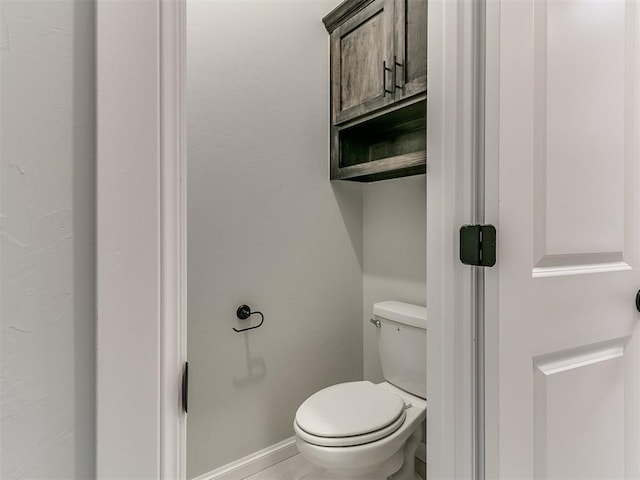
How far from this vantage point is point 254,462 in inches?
61.3

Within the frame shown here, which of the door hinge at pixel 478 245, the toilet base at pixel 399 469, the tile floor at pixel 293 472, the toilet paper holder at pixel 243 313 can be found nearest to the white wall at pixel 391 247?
the toilet base at pixel 399 469

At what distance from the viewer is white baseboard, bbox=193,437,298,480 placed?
58.1 inches

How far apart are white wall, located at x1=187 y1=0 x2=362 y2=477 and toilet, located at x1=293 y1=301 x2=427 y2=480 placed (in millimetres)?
308

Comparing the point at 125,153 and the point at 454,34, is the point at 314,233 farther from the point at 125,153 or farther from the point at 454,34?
the point at 125,153

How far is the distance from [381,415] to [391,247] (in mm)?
792

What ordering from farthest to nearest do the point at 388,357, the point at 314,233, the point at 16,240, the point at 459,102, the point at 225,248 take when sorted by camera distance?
the point at 314,233 → the point at 388,357 → the point at 225,248 → the point at 459,102 → the point at 16,240

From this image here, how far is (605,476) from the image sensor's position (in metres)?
0.88

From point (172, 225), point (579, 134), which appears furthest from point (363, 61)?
point (172, 225)

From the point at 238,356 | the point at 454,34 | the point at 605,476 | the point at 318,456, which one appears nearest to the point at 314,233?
the point at 238,356

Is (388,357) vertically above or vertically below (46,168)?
below

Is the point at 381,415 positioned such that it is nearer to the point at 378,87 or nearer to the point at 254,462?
the point at 254,462

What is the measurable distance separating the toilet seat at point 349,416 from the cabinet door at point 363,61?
3.97 feet

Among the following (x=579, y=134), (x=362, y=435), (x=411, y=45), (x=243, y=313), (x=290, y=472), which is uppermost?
(x=411, y=45)

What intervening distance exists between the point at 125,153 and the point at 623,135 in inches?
44.4
